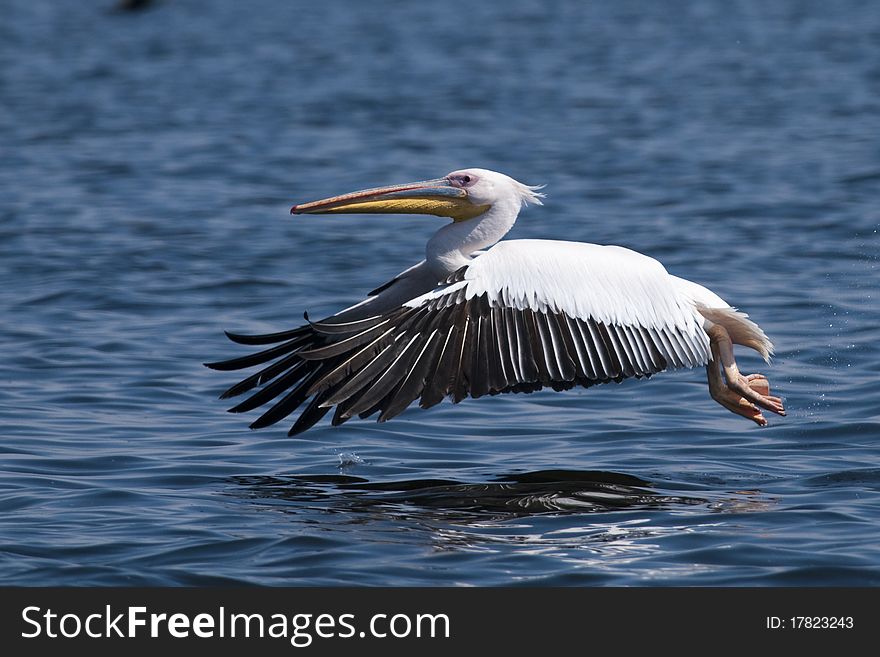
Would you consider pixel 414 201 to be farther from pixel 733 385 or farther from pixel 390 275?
pixel 390 275

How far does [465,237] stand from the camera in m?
6.23

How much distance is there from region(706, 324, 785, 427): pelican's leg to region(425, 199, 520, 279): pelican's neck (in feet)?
3.18

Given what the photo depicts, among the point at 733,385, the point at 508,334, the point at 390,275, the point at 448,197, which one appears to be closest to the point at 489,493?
the point at 508,334

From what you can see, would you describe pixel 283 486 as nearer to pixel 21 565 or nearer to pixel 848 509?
pixel 21 565

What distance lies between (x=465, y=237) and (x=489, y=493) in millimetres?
1125

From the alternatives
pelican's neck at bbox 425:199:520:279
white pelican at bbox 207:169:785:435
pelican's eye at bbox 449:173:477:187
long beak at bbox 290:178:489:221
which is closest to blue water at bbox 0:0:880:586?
white pelican at bbox 207:169:785:435

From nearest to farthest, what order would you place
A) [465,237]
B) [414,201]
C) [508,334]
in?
[508,334] → [465,237] → [414,201]

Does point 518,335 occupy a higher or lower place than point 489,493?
higher

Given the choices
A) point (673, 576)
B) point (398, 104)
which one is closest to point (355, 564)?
point (673, 576)

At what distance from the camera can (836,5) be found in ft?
97.3

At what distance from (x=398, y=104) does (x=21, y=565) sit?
13.7 meters

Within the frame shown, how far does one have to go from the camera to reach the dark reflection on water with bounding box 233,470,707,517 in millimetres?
5543

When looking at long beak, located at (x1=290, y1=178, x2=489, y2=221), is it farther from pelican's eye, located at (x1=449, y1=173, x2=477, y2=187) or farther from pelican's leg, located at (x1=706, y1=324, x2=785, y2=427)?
pelican's leg, located at (x1=706, y1=324, x2=785, y2=427)

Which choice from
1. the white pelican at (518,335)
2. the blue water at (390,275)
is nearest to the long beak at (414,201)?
the white pelican at (518,335)
